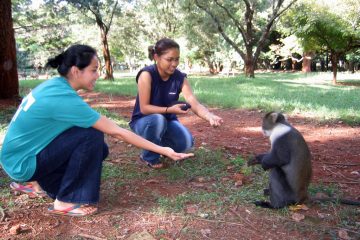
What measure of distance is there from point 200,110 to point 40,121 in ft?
6.33

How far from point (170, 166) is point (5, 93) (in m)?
5.99

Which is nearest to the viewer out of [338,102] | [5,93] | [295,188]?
[295,188]

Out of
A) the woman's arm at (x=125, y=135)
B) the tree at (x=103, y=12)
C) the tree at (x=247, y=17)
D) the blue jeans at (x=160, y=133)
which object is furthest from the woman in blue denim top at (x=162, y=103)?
the tree at (x=247, y=17)

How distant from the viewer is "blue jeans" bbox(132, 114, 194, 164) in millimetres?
4371

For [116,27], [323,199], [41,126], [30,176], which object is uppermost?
[116,27]

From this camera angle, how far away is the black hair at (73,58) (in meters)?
2.96

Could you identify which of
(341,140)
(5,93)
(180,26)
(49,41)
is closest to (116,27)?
(180,26)

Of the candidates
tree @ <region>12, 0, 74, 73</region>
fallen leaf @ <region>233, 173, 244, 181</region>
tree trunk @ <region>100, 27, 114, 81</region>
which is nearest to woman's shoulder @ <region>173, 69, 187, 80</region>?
fallen leaf @ <region>233, 173, 244, 181</region>

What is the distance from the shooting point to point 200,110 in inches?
171

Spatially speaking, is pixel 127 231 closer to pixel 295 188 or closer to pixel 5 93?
pixel 295 188

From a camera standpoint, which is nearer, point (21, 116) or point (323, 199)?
point (21, 116)

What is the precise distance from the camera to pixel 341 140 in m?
6.03

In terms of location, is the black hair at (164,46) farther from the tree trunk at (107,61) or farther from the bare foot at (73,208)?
the tree trunk at (107,61)

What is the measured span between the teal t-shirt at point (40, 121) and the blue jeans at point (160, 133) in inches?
56.0
